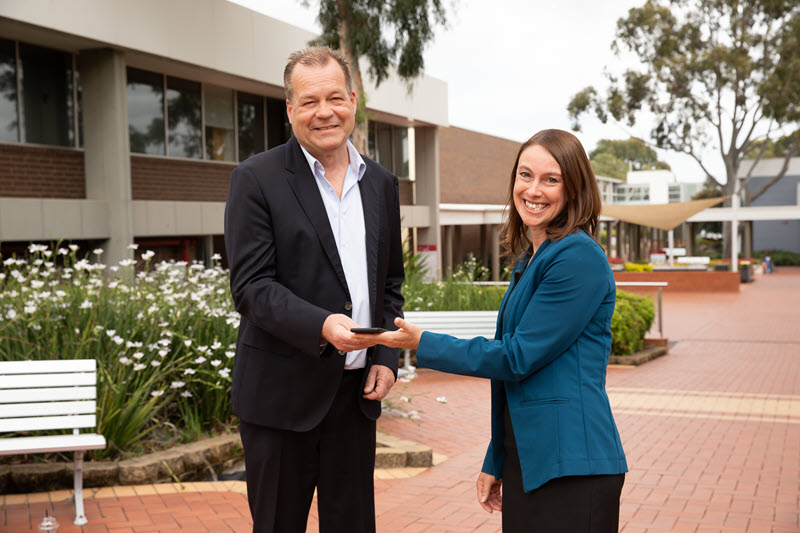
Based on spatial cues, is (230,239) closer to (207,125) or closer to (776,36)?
(207,125)

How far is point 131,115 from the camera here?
603 inches

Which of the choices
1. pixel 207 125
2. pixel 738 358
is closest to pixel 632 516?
pixel 738 358

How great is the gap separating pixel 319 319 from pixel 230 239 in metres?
0.39

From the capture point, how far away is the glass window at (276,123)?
1961 centimetres

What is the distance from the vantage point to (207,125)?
17.5 m

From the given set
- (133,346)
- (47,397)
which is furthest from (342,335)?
(133,346)

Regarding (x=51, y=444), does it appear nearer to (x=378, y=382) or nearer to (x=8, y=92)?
(x=378, y=382)

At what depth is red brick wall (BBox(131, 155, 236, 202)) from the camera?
15516 millimetres

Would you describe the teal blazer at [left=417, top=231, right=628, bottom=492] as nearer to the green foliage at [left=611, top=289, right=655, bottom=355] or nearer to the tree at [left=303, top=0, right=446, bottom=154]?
the green foliage at [left=611, top=289, right=655, bottom=355]

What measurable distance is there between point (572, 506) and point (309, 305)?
894mm

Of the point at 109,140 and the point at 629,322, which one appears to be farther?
the point at 109,140

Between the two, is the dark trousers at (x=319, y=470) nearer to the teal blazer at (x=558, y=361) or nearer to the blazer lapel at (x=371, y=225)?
the blazer lapel at (x=371, y=225)

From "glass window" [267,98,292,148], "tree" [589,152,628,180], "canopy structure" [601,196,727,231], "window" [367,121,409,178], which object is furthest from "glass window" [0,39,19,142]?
"tree" [589,152,628,180]

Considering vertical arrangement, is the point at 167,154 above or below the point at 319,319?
above
